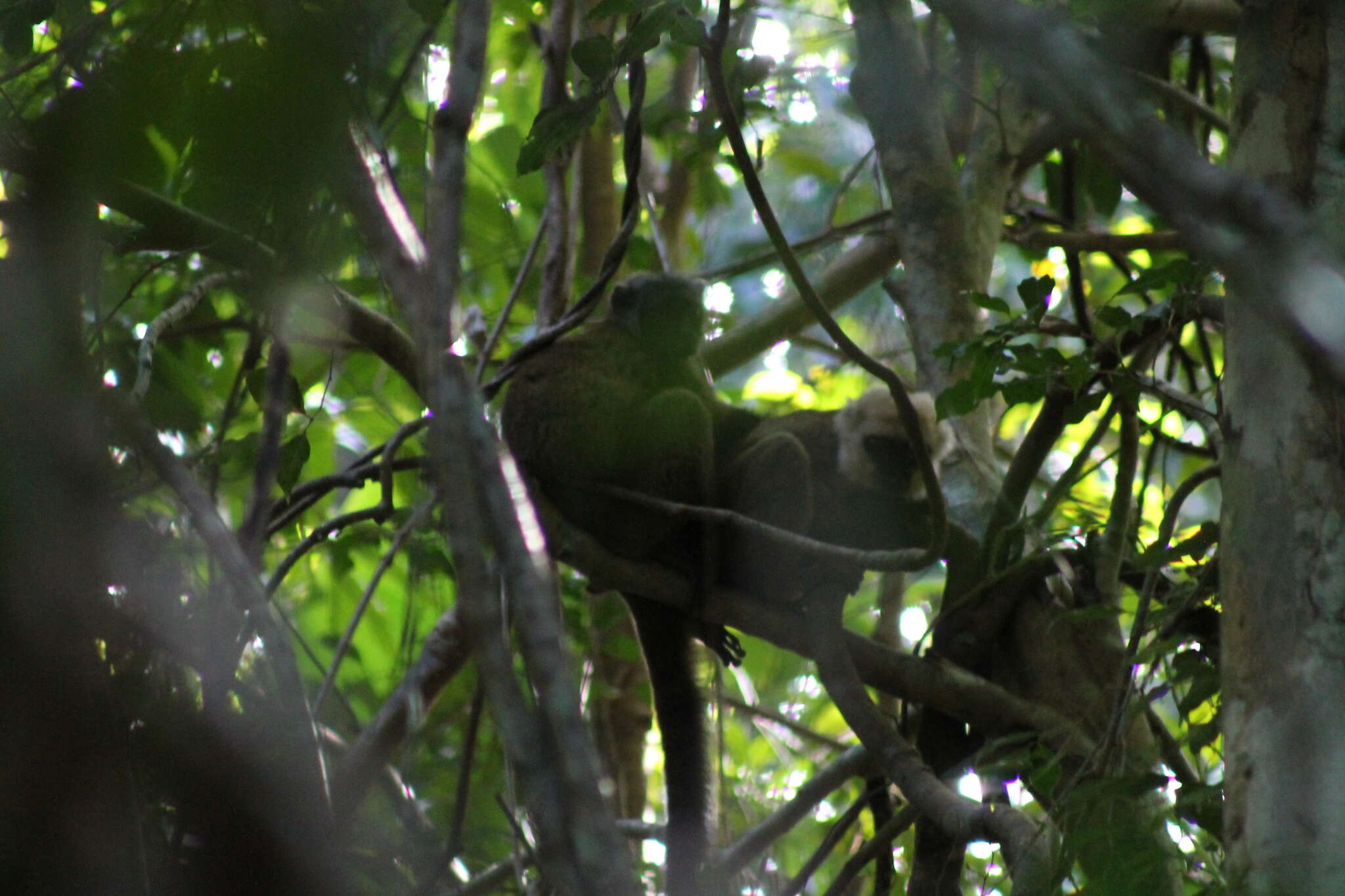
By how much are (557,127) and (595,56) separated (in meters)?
0.20

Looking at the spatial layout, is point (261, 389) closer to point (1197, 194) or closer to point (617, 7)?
point (617, 7)

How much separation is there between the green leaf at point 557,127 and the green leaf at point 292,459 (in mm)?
944

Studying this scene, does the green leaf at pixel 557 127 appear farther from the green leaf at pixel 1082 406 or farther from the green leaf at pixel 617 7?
the green leaf at pixel 1082 406

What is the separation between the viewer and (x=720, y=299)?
6.84 meters

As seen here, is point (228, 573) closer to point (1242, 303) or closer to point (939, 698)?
point (1242, 303)

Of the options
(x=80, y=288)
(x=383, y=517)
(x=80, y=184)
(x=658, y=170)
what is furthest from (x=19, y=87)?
(x=658, y=170)

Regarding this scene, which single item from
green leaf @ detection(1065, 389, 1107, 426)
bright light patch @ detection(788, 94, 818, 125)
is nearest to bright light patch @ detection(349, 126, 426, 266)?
green leaf @ detection(1065, 389, 1107, 426)

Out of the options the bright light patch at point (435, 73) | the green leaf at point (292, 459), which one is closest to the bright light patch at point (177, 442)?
the green leaf at point (292, 459)

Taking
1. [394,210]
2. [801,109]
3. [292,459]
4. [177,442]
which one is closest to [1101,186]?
[801,109]

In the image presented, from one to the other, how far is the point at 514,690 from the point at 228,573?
0.84 m

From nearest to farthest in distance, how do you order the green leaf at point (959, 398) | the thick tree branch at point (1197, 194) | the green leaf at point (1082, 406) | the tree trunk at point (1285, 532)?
1. the thick tree branch at point (1197, 194)
2. the tree trunk at point (1285, 532)
3. the green leaf at point (959, 398)
4. the green leaf at point (1082, 406)

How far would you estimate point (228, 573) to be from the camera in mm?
1864

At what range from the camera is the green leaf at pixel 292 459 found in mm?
3201

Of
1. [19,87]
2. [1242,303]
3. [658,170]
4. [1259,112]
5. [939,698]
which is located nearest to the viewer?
[1242,303]
